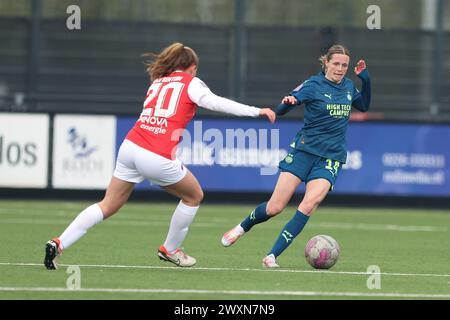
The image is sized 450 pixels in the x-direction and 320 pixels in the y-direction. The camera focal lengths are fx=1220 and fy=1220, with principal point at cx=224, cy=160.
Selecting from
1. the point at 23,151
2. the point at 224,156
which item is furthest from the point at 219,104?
the point at 23,151

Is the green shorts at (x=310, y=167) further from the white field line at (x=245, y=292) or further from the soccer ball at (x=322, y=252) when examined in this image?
the white field line at (x=245, y=292)

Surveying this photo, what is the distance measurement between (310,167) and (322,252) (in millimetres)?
858

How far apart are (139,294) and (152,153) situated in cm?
180

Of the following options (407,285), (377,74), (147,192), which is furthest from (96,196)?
(407,285)

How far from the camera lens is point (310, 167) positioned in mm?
11836

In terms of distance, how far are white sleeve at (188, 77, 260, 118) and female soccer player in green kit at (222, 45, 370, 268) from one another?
111 cm

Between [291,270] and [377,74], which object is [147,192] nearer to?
[377,74]

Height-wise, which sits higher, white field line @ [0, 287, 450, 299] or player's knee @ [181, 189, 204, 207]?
player's knee @ [181, 189, 204, 207]

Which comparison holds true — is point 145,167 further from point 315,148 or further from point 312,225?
point 312,225

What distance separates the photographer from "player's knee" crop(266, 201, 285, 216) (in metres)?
11.8

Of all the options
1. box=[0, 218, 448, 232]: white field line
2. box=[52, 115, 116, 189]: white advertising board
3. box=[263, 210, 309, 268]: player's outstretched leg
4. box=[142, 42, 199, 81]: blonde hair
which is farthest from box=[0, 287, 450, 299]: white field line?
box=[52, 115, 116, 189]: white advertising board

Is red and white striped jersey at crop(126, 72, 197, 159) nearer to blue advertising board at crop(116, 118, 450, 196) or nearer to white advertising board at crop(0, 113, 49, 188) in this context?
white advertising board at crop(0, 113, 49, 188)

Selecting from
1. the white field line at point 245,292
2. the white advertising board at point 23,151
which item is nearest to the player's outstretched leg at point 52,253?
the white field line at point 245,292

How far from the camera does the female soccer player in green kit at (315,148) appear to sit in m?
11.7
